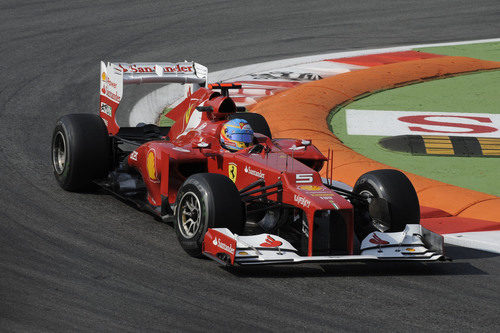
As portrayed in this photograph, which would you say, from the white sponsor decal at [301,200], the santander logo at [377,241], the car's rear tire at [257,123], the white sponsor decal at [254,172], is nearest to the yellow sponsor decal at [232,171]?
the white sponsor decal at [254,172]

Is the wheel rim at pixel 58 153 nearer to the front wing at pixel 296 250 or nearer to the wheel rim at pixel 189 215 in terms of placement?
the wheel rim at pixel 189 215

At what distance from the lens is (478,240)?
9.83 meters

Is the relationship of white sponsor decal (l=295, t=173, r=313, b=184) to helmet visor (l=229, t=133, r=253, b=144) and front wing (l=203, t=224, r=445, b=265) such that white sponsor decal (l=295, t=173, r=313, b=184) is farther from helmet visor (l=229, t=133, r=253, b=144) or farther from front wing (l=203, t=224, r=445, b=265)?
helmet visor (l=229, t=133, r=253, b=144)

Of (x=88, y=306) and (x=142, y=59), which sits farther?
(x=142, y=59)

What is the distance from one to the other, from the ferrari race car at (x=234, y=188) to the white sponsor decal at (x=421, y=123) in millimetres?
4022

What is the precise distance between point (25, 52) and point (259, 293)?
42.3 feet

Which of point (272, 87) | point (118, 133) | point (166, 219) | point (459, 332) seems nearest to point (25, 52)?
point (272, 87)

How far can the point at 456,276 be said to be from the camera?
877cm

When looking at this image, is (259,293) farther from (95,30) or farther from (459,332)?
(95,30)

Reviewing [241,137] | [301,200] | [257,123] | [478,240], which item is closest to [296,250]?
[301,200]

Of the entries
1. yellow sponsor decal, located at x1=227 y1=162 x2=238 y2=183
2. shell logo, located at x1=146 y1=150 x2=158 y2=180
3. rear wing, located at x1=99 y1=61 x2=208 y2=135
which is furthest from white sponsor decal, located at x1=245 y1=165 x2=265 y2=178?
rear wing, located at x1=99 y1=61 x2=208 y2=135

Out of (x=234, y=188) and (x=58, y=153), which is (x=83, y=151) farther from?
(x=234, y=188)

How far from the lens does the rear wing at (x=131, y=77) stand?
37.9 ft

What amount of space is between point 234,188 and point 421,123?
305 inches
